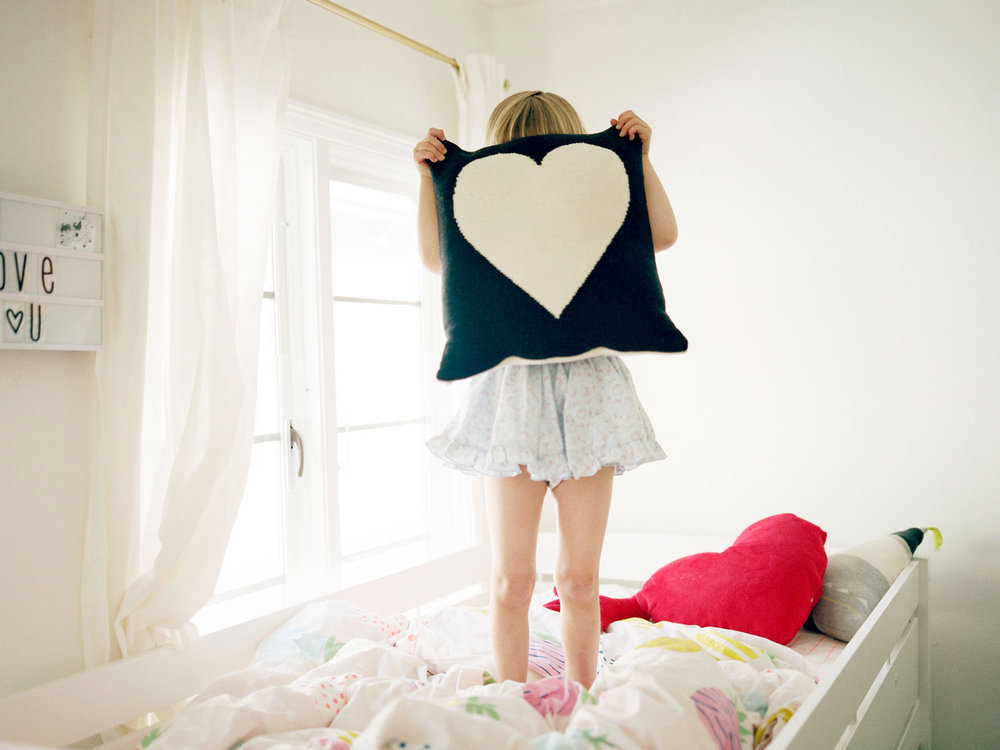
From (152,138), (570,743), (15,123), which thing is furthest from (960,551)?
(15,123)

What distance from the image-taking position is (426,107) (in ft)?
8.57

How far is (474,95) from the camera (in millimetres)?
2594

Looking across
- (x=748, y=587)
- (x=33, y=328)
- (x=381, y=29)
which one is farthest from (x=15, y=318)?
(x=748, y=587)

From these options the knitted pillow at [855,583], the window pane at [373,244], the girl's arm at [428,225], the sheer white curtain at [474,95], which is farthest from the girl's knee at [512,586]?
the sheer white curtain at [474,95]

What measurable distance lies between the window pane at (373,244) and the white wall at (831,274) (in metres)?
0.80

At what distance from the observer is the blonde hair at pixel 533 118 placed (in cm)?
141

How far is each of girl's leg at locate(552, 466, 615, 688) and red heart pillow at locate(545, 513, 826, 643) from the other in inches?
19.9

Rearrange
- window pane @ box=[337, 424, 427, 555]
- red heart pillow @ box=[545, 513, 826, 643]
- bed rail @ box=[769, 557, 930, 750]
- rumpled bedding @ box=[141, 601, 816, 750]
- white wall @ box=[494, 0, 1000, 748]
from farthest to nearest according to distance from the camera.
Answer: window pane @ box=[337, 424, 427, 555] → white wall @ box=[494, 0, 1000, 748] → red heart pillow @ box=[545, 513, 826, 643] → bed rail @ box=[769, 557, 930, 750] → rumpled bedding @ box=[141, 601, 816, 750]

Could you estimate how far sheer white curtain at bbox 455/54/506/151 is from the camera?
259 cm

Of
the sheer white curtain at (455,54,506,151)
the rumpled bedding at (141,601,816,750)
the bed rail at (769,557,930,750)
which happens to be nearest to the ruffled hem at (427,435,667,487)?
the rumpled bedding at (141,601,816,750)

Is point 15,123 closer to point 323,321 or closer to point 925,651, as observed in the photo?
point 323,321

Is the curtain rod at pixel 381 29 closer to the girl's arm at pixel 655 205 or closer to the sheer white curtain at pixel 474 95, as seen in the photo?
the sheer white curtain at pixel 474 95

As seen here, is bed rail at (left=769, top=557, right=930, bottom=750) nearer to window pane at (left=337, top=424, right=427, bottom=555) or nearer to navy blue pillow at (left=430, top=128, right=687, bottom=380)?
navy blue pillow at (left=430, top=128, right=687, bottom=380)

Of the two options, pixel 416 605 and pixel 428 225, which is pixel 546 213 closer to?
pixel 428 225
